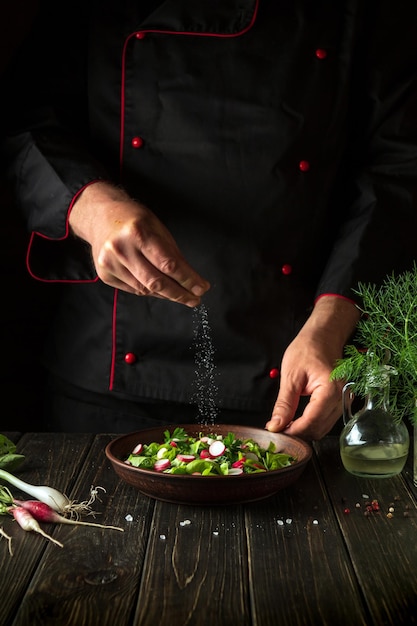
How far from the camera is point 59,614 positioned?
1098 mm

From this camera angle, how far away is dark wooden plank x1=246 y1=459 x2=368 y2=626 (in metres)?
1.10

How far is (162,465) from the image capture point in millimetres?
1516

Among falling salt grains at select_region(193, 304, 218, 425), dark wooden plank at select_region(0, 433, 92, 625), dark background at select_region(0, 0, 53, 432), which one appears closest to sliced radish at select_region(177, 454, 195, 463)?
dark wooden plank at select_region(0, 433, 92, 625)

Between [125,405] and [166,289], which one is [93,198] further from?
[125,405]

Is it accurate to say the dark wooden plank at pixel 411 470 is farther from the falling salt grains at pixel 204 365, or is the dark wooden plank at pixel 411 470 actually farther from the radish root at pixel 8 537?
the radish root at pixel 8 537

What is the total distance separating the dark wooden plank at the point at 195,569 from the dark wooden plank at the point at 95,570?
0.07ft

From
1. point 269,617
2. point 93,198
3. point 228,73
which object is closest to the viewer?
point 269,617

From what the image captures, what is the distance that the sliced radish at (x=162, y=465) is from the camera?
151 centimetres

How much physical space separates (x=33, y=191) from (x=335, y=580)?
4.07 ft

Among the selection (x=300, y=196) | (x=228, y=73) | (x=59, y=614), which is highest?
(x=228, y=73)

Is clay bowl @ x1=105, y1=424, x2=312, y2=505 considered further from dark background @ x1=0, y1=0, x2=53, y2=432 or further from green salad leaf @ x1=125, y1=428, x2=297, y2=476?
dark background @ x1=0, y1=0, x2=53, y2=432

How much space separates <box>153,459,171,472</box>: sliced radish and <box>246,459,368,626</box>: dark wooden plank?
161 mm

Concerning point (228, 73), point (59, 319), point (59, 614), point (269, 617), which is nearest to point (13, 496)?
point (59, 614)

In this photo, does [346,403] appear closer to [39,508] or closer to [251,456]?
[251,456]
